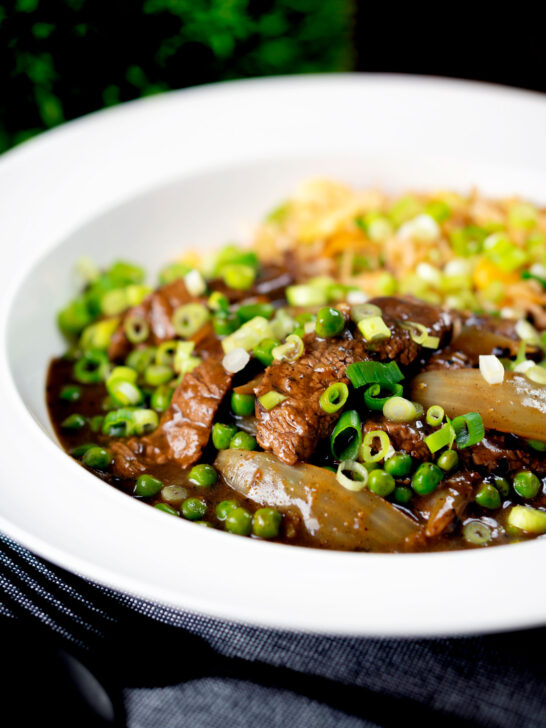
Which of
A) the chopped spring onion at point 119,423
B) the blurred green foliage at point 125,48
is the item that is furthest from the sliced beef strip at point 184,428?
the blurred green foliage at point 125,48

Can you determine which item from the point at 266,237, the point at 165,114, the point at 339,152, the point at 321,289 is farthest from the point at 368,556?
the point at 165,114

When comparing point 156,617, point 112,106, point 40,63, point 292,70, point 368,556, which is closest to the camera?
point 368,556

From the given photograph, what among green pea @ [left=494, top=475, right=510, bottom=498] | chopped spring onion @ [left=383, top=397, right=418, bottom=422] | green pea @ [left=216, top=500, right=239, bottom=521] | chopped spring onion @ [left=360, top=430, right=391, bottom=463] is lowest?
green pea @ [left=494, top=475, right=510, bottom=498]

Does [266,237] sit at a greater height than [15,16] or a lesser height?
lesser

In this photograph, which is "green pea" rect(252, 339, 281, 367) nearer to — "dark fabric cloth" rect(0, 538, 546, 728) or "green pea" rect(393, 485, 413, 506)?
"green pea" rect(393, 485, 413, 506)

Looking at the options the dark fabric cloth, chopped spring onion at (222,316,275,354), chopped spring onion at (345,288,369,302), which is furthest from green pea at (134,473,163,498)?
chopped spring onion at (345,288,369,302)

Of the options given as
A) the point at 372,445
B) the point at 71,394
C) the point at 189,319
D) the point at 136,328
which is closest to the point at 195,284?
the point at 189,319

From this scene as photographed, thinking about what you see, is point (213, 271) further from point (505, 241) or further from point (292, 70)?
point (292, 70)
